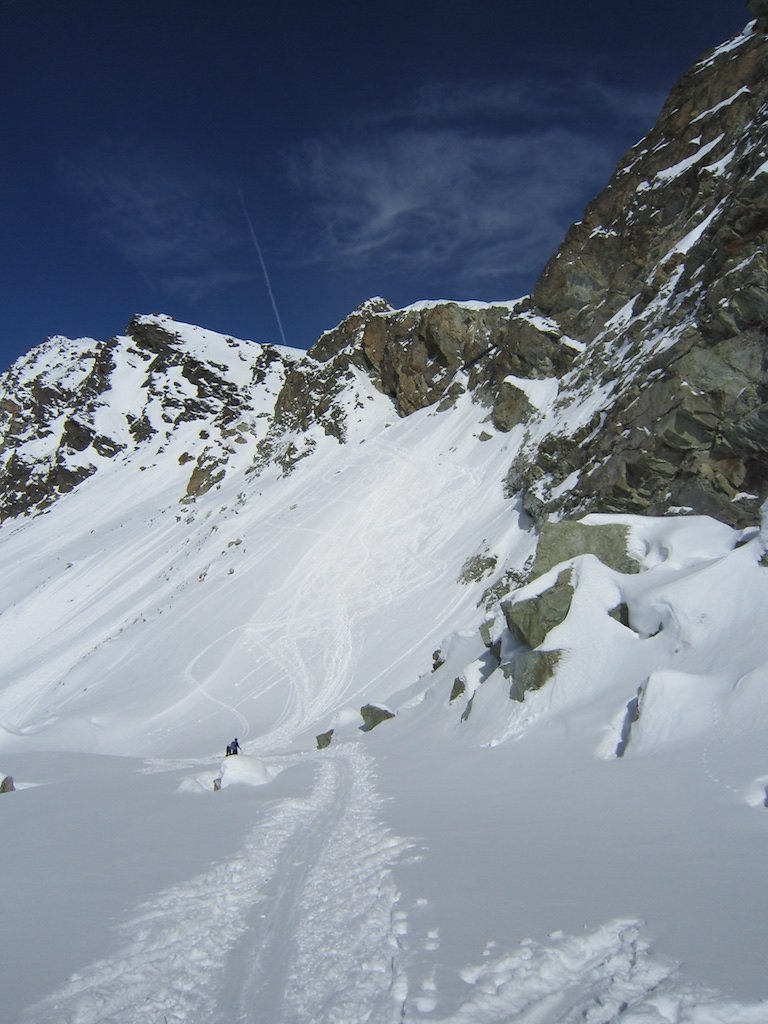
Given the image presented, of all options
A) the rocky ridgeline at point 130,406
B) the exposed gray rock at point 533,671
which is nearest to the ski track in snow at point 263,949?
the exposed gray rock at point 533,671

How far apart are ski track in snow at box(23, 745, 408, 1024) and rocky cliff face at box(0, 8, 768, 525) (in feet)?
47.7

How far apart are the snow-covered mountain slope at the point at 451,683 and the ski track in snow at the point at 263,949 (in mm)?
26

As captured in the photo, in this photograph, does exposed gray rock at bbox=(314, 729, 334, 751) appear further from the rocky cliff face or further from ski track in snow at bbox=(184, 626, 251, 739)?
the rocky cliff face

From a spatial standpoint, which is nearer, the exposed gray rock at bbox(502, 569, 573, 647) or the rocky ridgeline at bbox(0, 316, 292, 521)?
the exposed gray rock at bbox(502, 569, 573, 647)

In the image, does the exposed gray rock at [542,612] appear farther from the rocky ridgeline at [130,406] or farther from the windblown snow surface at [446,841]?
the rocky ridgeline at [130,406]

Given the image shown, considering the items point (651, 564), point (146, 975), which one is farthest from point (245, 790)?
point (651, 564)

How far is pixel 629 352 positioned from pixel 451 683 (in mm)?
17213

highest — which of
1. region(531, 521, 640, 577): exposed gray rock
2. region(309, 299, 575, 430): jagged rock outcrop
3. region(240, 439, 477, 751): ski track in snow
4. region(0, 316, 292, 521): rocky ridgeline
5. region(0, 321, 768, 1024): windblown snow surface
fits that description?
region(0, 316, 292, 521): rocky ridgeline

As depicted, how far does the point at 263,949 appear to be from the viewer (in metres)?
3.72

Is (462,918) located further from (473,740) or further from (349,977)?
(473,740)

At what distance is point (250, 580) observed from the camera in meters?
27.8

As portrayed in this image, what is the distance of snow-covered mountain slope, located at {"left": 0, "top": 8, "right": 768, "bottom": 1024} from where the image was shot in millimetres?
3260

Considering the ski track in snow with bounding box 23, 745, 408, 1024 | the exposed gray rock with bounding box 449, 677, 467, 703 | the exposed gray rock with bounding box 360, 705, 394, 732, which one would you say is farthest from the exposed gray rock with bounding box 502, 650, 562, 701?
the exposed gray rock with bounding box 360, 705, 394, 732

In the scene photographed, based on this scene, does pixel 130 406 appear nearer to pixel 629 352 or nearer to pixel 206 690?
pixel 206 690
